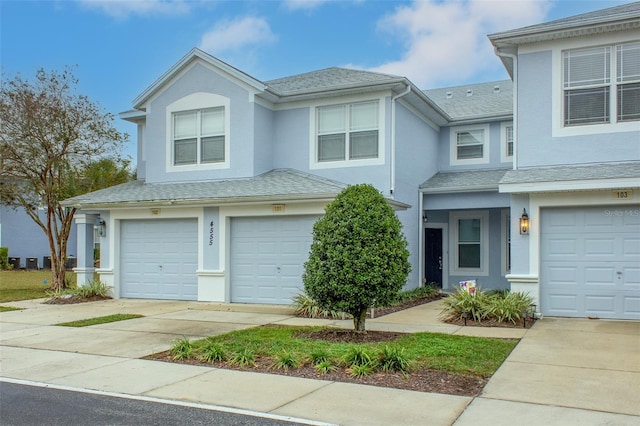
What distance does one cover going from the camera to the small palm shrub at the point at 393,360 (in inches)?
284

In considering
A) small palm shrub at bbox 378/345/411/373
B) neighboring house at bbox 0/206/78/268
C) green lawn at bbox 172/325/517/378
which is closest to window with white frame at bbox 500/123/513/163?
green lawn at bbox 172/325/517/378

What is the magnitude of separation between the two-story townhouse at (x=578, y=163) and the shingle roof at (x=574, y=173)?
0.8 inches

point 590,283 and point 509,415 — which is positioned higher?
point 590,283

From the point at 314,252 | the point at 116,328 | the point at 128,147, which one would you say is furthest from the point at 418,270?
the point at 128,147

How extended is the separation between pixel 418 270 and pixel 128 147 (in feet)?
35.7

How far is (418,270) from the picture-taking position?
16.8 m

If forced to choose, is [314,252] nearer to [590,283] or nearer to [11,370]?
[11,370]

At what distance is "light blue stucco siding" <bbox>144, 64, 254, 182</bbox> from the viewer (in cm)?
1564

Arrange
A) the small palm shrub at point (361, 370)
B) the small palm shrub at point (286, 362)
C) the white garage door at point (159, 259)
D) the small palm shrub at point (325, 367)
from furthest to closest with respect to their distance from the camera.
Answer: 1. the white garage door at point (159, 259)
2. the small palm shrub at point (286, 362)
3. the small palm shrub at point (325, 367)
4. the small palm shrub at point (361, 370)

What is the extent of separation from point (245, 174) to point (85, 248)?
20.2 ft

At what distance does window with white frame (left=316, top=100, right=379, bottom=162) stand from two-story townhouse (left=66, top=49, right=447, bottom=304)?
0.10 ft

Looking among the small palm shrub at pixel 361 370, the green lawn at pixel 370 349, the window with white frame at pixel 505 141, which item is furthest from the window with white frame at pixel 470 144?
the small palm shrub at pixel 361 370

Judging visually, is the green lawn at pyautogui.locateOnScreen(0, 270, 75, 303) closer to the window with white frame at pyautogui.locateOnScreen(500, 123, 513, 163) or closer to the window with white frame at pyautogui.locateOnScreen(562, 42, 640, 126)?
the window with white frame at pyautogui.locateOnScreen(500, 123, 513, 163)

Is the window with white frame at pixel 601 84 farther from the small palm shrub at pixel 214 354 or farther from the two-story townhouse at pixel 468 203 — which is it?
the small palm shrub at pixel 214 354
